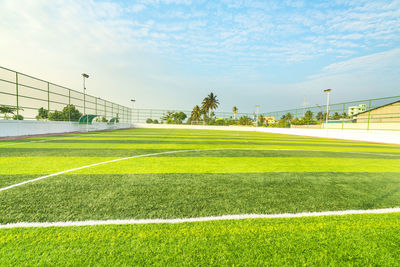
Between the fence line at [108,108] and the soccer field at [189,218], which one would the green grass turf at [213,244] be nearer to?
the soccer field at [189,218]

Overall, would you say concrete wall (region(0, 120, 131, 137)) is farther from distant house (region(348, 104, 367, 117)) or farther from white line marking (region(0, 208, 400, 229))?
distant house (region(348, 104, 367, 117))

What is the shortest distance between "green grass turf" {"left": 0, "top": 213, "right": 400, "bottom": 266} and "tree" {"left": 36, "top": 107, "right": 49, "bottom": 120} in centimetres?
1354

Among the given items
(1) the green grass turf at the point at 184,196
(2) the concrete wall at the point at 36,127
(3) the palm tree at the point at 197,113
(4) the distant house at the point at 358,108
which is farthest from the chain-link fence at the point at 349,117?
(3) the palm tree at the point at 197,113

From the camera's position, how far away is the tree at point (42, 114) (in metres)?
11.5

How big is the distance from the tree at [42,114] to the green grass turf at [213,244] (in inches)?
533

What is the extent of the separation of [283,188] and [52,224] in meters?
3.02

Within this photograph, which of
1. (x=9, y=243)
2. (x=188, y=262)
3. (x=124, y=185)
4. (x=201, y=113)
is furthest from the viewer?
(x=201, y=113)

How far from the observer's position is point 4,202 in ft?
6.85

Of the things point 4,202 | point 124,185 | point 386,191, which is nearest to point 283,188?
point 386,191

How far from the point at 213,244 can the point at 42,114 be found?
1518 cm

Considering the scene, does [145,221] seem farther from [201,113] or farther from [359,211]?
[201,113]

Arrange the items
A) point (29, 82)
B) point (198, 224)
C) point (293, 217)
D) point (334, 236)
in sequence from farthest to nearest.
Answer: point (29, 82), point (293, 217), point (198, 224), point (334, 236)

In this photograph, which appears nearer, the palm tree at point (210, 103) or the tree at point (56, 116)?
the tree at point (56, 116)

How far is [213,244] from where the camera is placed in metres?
1.46
